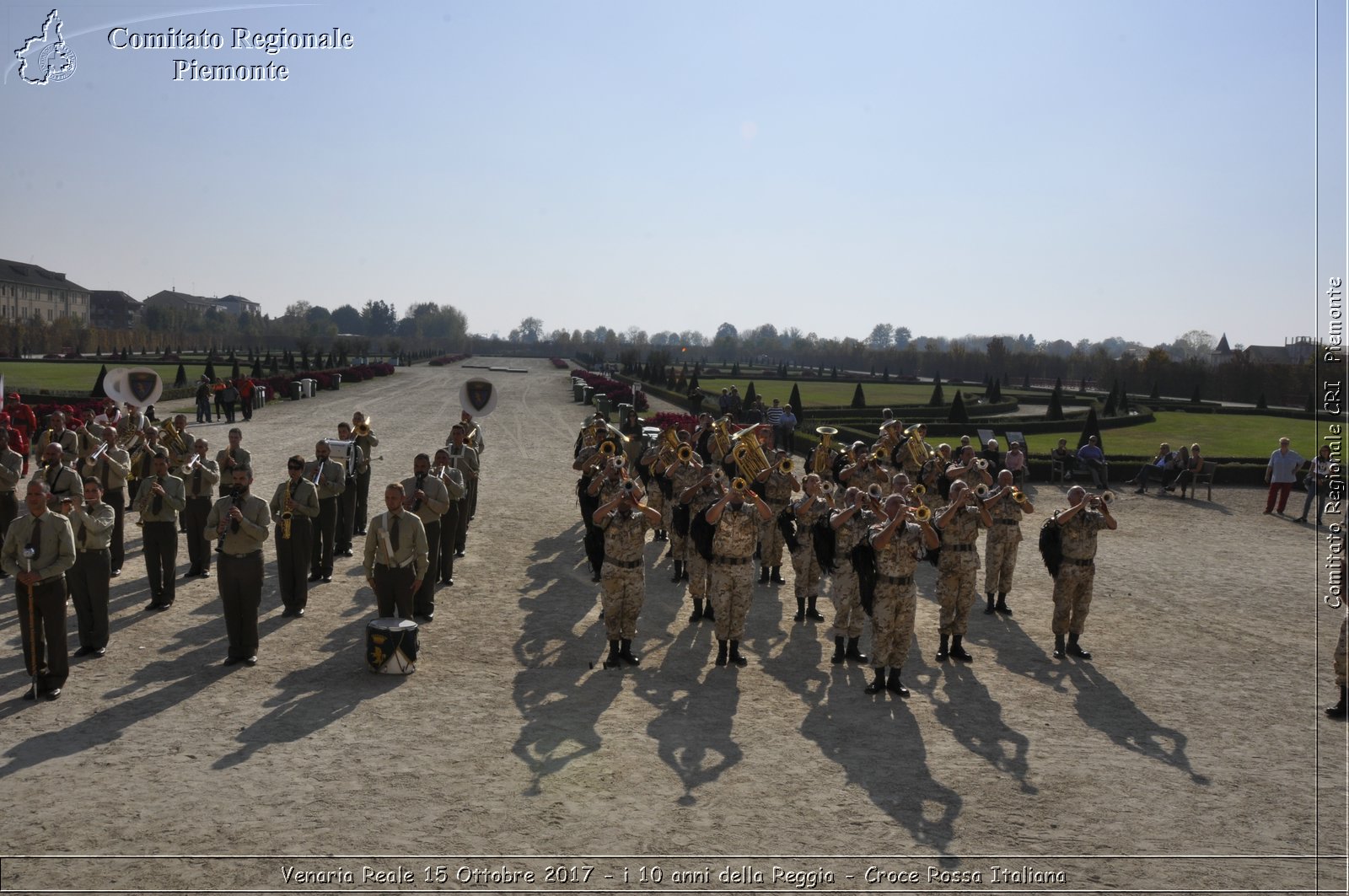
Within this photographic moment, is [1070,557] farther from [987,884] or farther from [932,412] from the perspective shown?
[932,412]

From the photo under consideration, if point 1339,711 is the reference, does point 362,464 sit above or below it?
above

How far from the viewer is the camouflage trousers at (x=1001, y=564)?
43.2 ft


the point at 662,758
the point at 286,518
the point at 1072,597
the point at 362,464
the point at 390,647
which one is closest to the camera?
the point at 662,758

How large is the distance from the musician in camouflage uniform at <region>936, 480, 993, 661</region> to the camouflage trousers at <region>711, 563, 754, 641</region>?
92.4 inches

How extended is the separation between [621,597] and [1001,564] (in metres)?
5.89

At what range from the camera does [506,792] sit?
23.9 feet

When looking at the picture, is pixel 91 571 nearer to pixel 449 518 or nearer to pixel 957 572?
pixel 449 518

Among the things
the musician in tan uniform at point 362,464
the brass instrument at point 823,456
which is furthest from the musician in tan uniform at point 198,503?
the brass instrument at point 823,456

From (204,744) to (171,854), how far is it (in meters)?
1.80

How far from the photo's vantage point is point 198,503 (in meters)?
13.2

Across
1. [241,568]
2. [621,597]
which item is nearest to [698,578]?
[621,597]

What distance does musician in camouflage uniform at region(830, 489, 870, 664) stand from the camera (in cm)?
1079

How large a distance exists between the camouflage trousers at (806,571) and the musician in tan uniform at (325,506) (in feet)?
21.1

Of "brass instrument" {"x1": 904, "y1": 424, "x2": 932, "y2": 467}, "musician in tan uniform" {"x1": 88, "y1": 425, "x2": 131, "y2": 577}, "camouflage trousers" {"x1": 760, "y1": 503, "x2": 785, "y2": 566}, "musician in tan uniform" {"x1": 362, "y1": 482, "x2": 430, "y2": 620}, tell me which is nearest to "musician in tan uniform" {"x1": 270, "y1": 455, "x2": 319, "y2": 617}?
"musician in tan uniform" {"x1": 362, "y1": 482, "x2": 430, "y2": 620}
